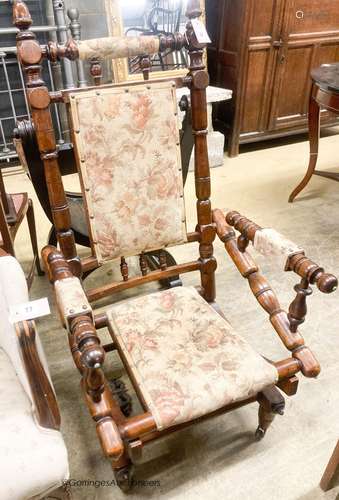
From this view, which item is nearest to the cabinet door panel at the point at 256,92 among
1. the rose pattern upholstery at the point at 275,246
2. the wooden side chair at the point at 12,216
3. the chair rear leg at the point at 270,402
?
the wooden side chair at the point at 12,216

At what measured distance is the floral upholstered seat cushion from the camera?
3.09ft

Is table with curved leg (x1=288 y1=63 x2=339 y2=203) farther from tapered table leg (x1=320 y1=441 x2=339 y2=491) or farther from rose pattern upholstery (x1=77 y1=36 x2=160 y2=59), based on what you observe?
tapered table leg (x1=320 y1=441 x2=339 y2=491)

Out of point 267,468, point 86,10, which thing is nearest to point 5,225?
point 267,468

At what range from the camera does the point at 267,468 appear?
1.18m

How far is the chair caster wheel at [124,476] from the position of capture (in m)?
1.03

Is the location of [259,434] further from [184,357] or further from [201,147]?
[201,147]

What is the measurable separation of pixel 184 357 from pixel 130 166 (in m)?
0.56

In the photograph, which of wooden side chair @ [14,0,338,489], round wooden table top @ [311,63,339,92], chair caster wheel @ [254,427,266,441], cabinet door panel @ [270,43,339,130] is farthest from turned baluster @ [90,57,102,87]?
cabinet door panel @ [270,43,339,130]

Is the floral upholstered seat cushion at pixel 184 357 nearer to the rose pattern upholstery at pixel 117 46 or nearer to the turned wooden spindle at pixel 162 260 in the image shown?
the turned wooden spindle at pixel 162 260

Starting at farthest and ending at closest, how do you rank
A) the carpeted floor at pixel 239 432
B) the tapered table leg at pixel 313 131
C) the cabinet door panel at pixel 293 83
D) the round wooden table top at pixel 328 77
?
1. the cabinet door panel at pixel 293 83
2. the tapered table leg at pixel 313 131
3. the round wooden table top at pixel 328 77
4. the carpeted floor at pixel 239 432

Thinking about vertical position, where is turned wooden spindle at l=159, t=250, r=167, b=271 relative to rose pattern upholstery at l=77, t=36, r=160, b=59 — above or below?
below

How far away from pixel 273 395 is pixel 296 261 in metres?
0.39

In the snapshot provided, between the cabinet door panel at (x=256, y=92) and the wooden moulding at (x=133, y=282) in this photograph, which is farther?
the cabinet door panel at (x=256, y=92)

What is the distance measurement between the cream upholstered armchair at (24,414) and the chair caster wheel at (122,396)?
42cm
